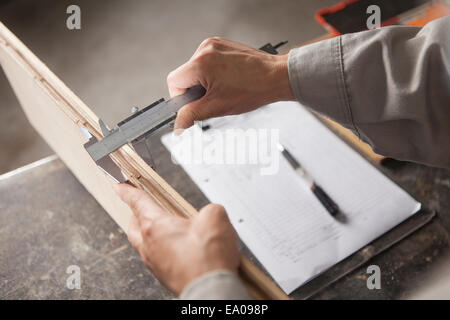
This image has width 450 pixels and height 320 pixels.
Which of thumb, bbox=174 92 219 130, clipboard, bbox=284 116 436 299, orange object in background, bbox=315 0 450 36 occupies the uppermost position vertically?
thumb, bbox=174 92 219 130

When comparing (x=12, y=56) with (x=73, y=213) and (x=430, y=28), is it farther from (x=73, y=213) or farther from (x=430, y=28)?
(x=430, y=28)

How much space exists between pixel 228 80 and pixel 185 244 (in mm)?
371

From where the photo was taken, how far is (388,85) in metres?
0.75

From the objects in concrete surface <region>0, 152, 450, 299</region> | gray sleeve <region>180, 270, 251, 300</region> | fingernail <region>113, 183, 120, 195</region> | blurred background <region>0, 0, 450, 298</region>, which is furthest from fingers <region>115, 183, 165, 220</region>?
blurred background <region>0, 0, 450, 298</region>

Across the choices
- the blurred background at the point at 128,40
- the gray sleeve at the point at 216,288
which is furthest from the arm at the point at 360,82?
the blurred background at the point at 128,40

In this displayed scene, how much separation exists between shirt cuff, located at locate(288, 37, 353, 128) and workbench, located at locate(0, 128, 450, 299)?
29cm

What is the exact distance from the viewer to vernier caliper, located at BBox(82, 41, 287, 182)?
0.66 metres

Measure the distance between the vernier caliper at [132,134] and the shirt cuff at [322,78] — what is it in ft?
0.78

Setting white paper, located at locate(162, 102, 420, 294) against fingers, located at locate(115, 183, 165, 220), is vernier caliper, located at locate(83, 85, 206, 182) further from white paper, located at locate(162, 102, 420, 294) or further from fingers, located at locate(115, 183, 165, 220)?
white paper, located at locate(162, 102, 420, 294)

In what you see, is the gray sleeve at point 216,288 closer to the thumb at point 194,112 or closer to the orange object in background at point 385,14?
the thumb at point 194,112

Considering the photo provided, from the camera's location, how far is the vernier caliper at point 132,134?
663 millimetres

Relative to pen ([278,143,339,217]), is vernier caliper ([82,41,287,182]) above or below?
above

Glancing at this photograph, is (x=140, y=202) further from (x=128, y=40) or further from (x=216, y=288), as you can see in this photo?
(x=128, y=40)

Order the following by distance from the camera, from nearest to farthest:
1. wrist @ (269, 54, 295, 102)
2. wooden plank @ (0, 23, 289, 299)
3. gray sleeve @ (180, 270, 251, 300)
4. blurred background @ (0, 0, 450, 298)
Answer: gray sleeve @ (180, 270, 251, 300) < wooden plank @ (0, 23, 289, 299) < wrist @ (269, 54, 295, 102) < blurred background @ (0, 0, 450, 298)
